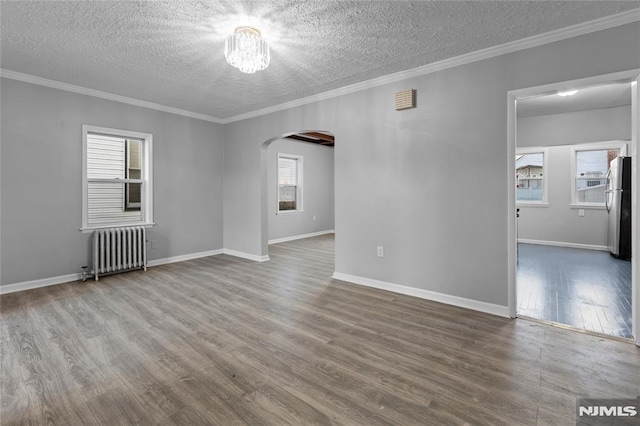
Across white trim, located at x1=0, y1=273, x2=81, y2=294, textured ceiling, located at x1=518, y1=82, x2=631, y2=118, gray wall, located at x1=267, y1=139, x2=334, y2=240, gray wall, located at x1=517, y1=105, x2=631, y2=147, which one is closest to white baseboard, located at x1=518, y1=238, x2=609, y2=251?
gray wall, located at x1=517, y1=105, x2=631, y2=147

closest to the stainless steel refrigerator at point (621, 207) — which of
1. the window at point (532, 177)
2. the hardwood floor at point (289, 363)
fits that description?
the window at point (532, 177)

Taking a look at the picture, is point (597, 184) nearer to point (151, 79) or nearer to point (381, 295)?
point (381, 295)

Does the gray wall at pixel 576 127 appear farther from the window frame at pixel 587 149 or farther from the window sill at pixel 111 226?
the window sill at pixel 111 226

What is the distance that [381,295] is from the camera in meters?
3.70

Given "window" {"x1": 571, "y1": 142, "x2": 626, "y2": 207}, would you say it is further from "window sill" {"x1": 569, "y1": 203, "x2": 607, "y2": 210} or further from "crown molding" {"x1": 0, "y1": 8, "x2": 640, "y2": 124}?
"crown molding" {"x1": 0, "y1": 8, "x2": 640, "y2": 124}

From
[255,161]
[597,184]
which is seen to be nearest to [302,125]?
[255,161]

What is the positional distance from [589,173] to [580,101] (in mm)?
1944

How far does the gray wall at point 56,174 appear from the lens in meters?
3.77

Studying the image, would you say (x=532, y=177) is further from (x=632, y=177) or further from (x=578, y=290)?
(x=632, y=177)

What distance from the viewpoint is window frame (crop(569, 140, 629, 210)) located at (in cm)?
598

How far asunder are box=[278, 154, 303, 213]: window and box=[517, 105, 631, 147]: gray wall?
549cm

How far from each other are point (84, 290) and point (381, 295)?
12.5 feet

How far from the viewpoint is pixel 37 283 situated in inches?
157

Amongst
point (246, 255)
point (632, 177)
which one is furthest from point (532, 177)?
point (246, 255)
